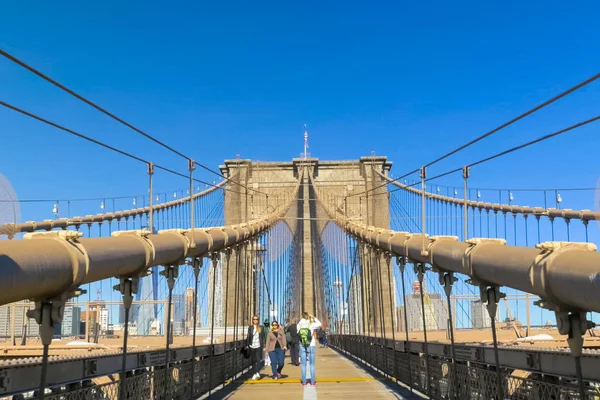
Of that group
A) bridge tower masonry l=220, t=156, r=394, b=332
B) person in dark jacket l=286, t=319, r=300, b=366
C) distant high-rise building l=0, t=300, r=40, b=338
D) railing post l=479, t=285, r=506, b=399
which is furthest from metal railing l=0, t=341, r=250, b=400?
bridge tower masonry l=220, t=156, r=394, b=332

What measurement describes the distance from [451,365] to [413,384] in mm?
2153

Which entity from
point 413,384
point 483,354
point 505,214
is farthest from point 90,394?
point 505,214

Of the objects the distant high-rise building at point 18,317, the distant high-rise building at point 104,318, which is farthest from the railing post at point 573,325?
the distant high-rise building at point 104,318

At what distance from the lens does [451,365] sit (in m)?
7.64

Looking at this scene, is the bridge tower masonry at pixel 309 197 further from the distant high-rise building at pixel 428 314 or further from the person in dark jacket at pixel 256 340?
the person in dark jacket at pixel 256 340

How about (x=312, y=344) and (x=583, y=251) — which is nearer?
(x=583, y=251)

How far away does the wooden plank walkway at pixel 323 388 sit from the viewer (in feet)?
30.9

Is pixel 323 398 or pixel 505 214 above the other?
pixel 505 214

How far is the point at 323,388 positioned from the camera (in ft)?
34.1

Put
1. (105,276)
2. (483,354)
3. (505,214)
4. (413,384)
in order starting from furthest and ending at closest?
(505,214) → (413,384) → (483,354) → (105,276)

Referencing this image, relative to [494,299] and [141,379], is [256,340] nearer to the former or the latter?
[141,379]

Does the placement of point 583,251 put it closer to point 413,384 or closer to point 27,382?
point 27,382

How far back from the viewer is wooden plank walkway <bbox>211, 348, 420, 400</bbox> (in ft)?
30.9

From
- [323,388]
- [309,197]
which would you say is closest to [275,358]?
[323,388]
